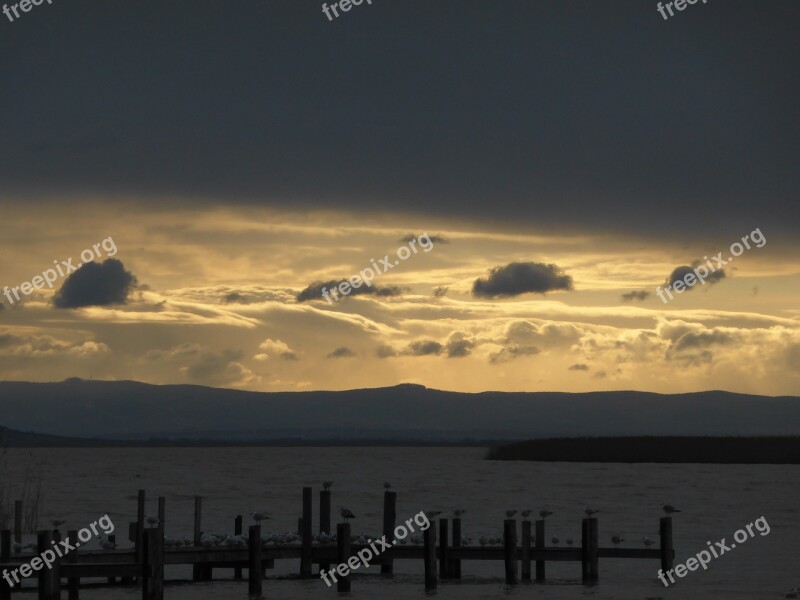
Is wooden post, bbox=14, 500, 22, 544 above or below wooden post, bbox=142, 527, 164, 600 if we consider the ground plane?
above

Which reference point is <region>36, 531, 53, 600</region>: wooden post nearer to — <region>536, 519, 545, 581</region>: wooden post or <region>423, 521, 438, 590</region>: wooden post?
<region>423, 521, 438, 590</region>: wooden post

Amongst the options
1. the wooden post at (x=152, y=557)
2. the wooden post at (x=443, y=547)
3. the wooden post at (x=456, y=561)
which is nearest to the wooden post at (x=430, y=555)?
the wooden post at (x=443, y=547)

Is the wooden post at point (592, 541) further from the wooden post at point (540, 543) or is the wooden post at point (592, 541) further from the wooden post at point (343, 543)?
the wooden post at point (343, 543)

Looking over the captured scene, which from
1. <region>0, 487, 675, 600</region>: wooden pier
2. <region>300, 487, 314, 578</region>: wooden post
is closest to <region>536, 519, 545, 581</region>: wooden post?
<region>0, 487, 675, 600</region>: wooden pier

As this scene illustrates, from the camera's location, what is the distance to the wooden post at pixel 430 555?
33.2m

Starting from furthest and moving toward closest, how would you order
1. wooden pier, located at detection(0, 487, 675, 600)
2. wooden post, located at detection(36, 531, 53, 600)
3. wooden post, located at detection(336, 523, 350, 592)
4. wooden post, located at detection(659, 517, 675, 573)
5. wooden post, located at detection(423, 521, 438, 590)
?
wooden post, located at detection(659, 517, 675, 573) < wooden post, located at detection(423, 521, 438, 590) < wooden post, located at detection(336, 523, 350, 592) < wooden pier, located at detection(0, 487, 675, 600) < wooden post, located at detection(36, 531, 53, 600)

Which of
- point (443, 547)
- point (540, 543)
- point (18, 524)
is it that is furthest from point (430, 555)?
point (18, 524)

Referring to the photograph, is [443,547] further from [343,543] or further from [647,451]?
[647,451]

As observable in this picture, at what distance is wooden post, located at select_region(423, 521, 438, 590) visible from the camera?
109ft

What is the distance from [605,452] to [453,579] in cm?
10353

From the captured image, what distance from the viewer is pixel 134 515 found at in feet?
215

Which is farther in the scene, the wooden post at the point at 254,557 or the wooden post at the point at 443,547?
the wooden post at the point at 443,547

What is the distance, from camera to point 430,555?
33.5m

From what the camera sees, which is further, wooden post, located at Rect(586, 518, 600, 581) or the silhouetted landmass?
the silhouetted landmass
